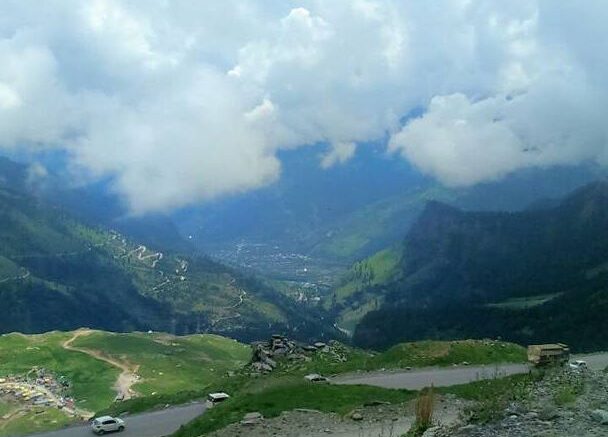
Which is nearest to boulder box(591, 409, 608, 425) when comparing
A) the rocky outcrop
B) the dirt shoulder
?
the dirt shoulder

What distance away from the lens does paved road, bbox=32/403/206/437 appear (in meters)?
56.3

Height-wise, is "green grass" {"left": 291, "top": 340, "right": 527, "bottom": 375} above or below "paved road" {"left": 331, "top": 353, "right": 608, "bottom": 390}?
above

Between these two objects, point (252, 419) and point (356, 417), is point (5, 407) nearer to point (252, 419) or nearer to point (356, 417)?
point (252, 419)

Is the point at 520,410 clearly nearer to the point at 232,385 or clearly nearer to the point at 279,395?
the point at 279,395

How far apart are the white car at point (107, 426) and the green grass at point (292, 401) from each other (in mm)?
20153

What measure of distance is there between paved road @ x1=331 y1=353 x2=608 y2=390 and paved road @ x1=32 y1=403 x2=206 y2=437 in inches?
549

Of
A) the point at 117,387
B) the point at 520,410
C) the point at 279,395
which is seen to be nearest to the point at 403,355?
the point at 279,395

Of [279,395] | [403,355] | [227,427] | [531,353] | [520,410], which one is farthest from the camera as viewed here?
[403,355]

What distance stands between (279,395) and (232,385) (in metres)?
23.9

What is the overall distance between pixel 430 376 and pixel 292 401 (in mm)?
22630

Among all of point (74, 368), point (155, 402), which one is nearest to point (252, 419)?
point (155, 402)

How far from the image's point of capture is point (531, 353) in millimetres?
45719

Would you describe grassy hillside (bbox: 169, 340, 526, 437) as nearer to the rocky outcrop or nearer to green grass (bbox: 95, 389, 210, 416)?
the rocky outcrop

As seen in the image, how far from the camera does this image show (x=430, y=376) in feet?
196
